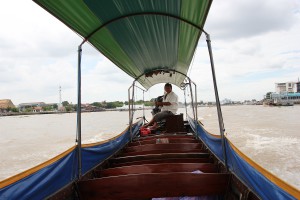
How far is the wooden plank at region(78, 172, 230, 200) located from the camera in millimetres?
2666

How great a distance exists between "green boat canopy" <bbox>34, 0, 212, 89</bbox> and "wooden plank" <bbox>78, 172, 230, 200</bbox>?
187 cm

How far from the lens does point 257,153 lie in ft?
43.0

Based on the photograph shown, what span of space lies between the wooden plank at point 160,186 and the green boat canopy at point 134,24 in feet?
6.14

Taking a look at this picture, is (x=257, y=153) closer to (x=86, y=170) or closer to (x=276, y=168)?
(x=276, y=168)

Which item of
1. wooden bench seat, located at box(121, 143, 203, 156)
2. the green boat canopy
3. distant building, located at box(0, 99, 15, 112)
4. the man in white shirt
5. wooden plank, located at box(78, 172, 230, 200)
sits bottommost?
wooden plank, located at box(78, 172, 230, 200)

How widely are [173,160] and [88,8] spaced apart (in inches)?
96.9

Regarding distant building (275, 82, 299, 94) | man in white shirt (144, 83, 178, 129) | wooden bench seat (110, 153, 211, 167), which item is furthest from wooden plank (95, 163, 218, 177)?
distant building (275, 82, 299, 94)

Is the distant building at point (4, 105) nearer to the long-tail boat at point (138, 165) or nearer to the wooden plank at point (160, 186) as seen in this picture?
Result: the long-tail boat at point (138, 165)

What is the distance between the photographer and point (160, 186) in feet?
8.82

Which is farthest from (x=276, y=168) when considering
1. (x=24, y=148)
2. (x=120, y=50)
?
(x=24, y=148)

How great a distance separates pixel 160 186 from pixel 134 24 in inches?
91.7

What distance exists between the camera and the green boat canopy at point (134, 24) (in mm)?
2674

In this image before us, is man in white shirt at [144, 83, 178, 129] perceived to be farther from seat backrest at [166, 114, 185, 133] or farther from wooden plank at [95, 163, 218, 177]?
wooden plank at [95, 163, 218, 177]

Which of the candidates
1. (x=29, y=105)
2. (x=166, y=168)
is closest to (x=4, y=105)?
(x=29, y=105)
